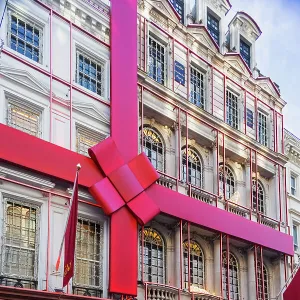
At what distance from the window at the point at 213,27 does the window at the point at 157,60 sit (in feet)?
19.2

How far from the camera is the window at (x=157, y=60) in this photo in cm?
2935

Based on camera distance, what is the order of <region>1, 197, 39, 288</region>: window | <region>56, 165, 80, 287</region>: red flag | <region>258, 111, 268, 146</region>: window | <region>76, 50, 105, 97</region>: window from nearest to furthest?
<region>56, 165, 80, 287</region>: red flag, <region>1, 197, 39, 288</region>: window, <region>76, 50, 105, 97</region>: window, <region>258, 111, 268, 146</region>: window

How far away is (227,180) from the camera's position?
33.0m

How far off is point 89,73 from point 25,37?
327 cm

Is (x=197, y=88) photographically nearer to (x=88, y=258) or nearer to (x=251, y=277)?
(x=251, y=277)

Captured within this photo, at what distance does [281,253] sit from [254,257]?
2.48m

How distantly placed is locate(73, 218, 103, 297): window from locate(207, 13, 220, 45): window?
49.3 ft

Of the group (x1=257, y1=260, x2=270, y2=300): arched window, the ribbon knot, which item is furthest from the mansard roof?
the ribbon knot

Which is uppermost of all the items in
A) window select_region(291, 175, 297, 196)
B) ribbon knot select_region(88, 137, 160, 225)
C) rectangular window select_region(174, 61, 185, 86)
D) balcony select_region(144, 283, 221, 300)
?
rectangular window select_region(174, 61, 185, 86)

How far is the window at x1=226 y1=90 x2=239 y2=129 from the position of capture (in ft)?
110

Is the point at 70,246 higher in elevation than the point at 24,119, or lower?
lower

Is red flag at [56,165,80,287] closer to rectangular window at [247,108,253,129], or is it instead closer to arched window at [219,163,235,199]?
arched window at [219,163,235,199]

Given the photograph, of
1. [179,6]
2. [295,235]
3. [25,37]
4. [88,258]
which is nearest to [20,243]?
[88,258]

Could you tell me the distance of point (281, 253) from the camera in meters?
33.5
